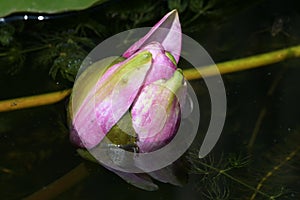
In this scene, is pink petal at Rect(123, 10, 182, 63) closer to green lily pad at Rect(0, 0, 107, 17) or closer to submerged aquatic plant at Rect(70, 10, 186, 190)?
submerged aquatic plant at Rect(70, 10, 186, 190)

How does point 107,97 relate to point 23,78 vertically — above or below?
above

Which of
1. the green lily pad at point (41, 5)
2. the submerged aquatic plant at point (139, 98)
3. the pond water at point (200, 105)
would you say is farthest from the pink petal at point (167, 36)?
the green lily pad at point (41, 5)

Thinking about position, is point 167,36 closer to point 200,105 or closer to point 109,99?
point 109,99

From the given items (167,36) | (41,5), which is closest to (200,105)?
(167,36)

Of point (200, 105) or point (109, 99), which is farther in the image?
point (200, 105)

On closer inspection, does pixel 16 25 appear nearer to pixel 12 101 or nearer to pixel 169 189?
pixel 12 101

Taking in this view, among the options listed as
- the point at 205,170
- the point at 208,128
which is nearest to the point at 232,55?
the point at 208,128
